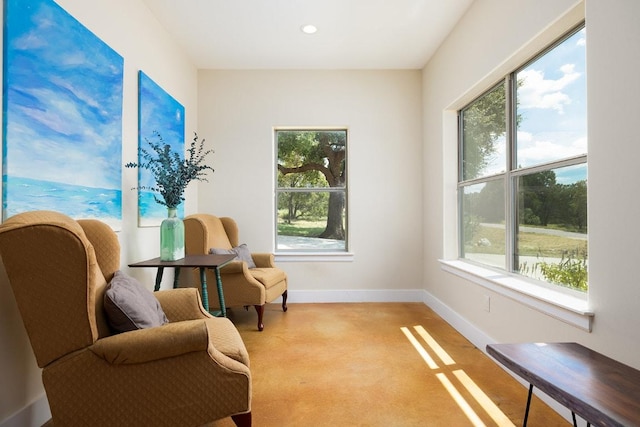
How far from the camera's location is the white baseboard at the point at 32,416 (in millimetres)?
1604

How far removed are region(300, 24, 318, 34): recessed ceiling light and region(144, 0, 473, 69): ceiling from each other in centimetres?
4

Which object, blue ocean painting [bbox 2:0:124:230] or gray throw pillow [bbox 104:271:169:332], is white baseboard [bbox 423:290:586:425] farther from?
blue ocean painting [bbox 2:0:124:230]

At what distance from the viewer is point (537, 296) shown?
A: 6.63 feet

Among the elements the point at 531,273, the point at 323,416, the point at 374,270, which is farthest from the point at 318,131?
the point at 323,416

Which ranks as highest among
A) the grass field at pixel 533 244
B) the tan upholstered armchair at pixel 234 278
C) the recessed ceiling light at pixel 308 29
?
the recessed ceiling light at pixel 308 29

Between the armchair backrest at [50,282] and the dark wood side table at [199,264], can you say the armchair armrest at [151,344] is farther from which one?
the dark wood side table at [199,264]

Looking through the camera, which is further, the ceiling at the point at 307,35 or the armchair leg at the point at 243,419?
the ceiling at the point at 307,35

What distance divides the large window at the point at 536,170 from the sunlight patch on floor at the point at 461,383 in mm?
786

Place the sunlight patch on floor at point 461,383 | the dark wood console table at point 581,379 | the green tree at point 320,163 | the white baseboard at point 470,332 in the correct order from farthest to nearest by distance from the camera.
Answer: the green tree at point 320,163
the white baseboard at point 470,332
the sunlight patch on floor at point 461,383
the dark wood console table at point 581,379

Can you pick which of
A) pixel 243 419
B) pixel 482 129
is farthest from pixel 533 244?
pixel 243 419

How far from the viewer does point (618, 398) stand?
106 centimetres

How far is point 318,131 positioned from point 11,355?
11.6ft

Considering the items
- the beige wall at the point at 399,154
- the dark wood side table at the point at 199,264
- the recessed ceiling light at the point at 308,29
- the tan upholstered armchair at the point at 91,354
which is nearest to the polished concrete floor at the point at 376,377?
the beige wall at the point at 399,154

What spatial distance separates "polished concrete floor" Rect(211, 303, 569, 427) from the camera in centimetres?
186
